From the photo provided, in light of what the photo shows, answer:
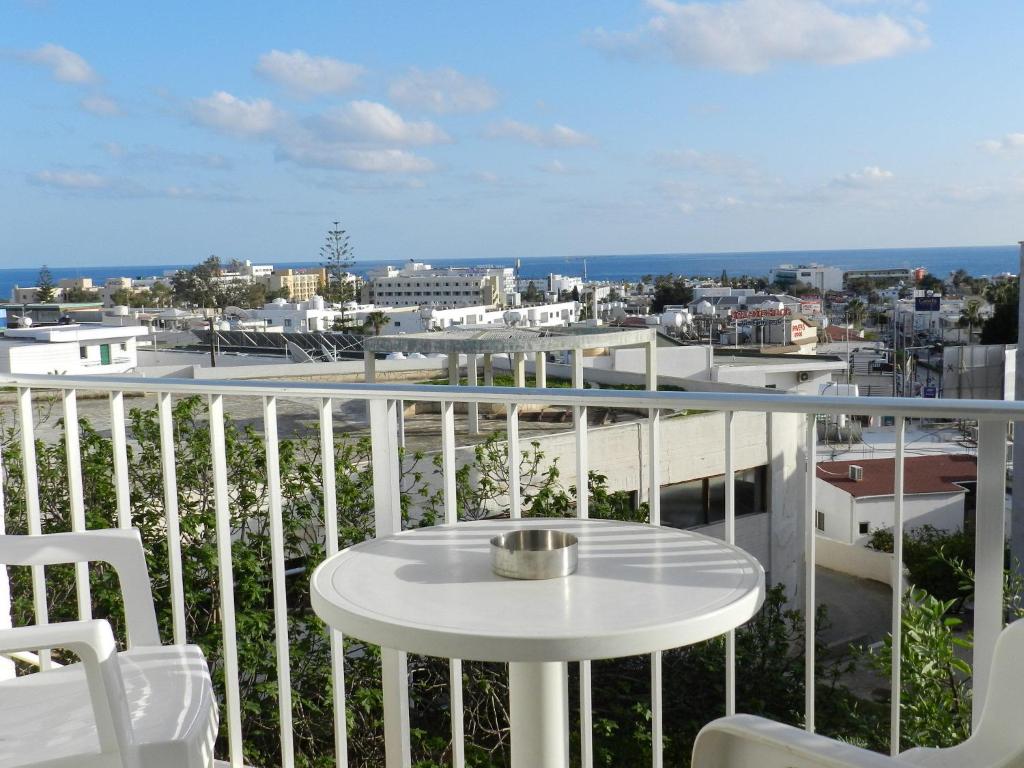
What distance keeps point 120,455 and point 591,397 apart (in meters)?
1.48

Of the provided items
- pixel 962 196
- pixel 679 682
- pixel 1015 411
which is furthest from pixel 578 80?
pixel 1015 411

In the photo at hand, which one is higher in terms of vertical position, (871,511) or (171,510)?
(171,510)

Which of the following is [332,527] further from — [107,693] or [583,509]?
[107,693]

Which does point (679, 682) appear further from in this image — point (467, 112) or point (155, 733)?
point (467, 112)

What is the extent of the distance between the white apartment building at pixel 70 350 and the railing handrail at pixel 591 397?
23648 mm

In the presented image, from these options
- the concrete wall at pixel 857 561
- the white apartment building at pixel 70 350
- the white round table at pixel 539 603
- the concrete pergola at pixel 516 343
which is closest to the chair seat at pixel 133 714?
the white round table at pixel 539 603

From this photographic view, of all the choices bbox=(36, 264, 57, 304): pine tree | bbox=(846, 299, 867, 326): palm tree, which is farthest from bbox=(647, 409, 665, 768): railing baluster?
bbox=(36, 264, 57, 304): pine tree

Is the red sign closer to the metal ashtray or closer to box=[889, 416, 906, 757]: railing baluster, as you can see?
box=[889, 416, 906, 757]: railing baluster

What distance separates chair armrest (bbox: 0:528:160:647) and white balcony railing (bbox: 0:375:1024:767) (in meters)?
0.46

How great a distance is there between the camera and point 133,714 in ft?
6.27

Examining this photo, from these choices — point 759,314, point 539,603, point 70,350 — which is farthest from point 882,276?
point 539,603

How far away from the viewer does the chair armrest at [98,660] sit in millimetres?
1630

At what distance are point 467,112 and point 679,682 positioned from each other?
74.8 meters

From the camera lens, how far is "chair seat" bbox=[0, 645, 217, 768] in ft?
5.82
